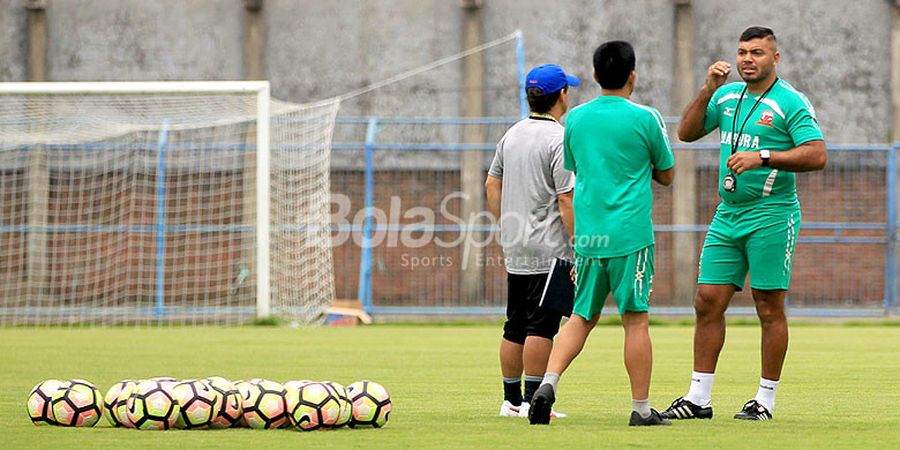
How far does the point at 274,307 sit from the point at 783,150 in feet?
40.3

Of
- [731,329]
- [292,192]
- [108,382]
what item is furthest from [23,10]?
[108,382]

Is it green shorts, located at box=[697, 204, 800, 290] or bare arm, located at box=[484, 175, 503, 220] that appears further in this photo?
bare arm, located at box=[484, 175, 503, 220]

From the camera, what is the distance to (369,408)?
6949 mm

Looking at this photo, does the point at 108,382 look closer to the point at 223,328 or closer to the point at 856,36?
the point at 223,328

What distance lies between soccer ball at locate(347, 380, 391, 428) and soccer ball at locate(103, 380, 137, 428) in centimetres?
107

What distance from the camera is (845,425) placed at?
7.15 meters

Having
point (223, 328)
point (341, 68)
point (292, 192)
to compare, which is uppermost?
point (341, 68)

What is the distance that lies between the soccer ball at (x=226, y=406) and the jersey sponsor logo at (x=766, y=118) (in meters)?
3.06

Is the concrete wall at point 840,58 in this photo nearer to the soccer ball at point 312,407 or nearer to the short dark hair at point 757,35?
the short dark hair at point 757,35

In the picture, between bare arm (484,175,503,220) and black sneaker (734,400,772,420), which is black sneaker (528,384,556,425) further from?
bare arm (484,175,503,220)

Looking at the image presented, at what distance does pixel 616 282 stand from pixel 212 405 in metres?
2.07

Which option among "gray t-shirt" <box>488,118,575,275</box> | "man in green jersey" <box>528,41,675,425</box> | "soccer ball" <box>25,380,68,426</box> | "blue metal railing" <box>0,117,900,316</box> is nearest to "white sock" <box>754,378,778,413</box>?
"man in green jersey" <box>528,41,675,425</box>

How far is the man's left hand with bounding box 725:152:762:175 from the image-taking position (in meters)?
7.22

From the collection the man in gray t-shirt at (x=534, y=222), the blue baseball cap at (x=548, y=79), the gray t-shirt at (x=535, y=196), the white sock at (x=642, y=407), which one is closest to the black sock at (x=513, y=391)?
the man in gray t-shirt at (x=534, y=222)
